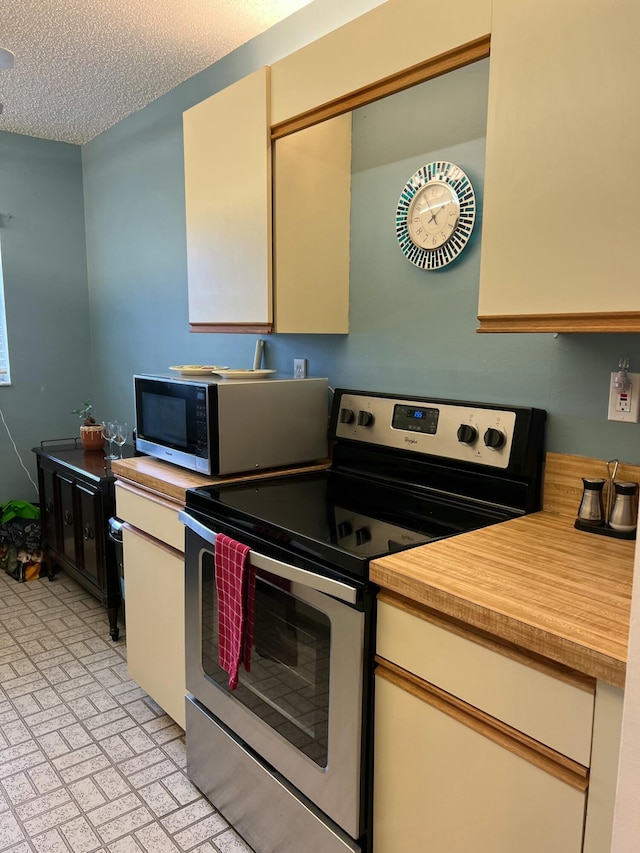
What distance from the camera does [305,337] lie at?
91.7 inches

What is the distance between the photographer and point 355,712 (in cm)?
126

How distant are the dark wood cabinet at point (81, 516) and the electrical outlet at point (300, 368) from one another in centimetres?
105

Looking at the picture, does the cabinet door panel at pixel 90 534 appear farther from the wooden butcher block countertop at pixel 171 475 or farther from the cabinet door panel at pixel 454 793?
the cabinet door panel at pixel 454 793

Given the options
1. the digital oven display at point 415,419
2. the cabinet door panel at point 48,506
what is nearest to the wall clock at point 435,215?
the digital oven display at point 415,419

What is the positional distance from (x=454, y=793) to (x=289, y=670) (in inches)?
18.5

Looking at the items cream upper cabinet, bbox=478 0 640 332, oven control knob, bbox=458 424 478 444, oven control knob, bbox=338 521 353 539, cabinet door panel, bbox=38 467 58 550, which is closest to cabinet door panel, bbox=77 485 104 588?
cabinet door panel, bbox=38 467 58 550

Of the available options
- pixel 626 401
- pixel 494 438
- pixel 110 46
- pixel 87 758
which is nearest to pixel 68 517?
pixel 87 758

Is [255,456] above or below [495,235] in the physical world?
below

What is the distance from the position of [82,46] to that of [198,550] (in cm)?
209

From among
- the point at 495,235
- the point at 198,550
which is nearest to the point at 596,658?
the point at 495,235

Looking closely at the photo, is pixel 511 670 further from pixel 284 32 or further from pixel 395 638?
pixel 284 32

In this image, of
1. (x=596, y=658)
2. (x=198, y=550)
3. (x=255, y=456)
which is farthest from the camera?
(x=255, y=456)

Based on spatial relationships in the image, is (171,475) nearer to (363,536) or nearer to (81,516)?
(363,536)

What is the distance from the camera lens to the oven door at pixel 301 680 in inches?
49.9
